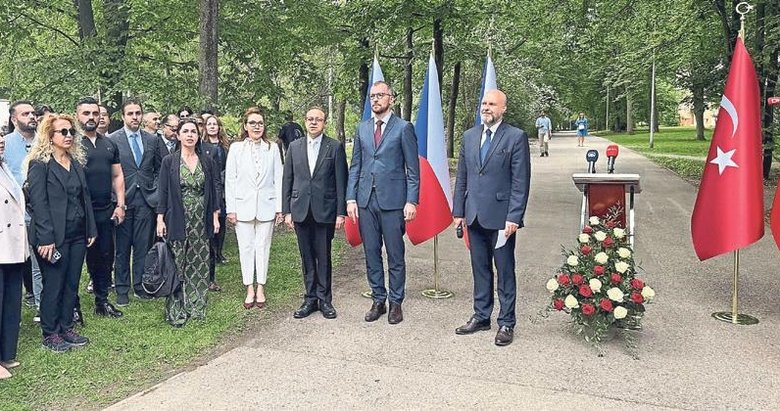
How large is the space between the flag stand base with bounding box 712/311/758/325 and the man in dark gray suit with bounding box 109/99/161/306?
527 centimetres

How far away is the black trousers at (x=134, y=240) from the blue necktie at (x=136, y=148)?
326mm

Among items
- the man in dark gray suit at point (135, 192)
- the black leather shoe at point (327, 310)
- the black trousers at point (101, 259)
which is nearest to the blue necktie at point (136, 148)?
the man in dark gray suit at point (135, 192)

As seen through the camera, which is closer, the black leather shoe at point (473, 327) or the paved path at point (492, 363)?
the paved path at point (492, 363)

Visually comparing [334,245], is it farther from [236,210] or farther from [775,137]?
[775,137]

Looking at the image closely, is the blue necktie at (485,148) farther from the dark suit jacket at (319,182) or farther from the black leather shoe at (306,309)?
the black leather shoe at (306,309)

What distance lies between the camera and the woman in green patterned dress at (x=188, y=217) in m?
5.39

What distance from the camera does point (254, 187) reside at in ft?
18.8

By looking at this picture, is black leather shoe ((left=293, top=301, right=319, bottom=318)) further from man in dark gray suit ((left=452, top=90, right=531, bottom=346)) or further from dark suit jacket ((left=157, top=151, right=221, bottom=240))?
man in dark gray suit ((left=452, top=90, right=531, bottom=346))

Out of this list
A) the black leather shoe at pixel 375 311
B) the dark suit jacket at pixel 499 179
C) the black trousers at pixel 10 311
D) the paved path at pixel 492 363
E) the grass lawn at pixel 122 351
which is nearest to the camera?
the paved path at pixel 492 363

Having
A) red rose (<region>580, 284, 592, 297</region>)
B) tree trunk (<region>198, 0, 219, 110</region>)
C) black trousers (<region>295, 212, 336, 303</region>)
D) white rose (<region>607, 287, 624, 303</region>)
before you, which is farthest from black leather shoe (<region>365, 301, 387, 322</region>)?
tree trunk (<region>198, 0, 219, 110</region>)

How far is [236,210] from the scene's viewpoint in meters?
5.76

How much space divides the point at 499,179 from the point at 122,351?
10.4ft

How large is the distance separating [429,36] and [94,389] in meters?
16.5

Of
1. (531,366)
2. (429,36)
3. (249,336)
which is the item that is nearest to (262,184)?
(249,336)
